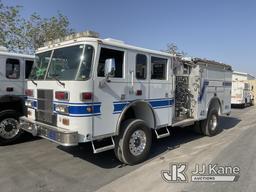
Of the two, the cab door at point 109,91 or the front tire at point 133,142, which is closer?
the cab door at point 109,91

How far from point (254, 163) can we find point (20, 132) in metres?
6.31

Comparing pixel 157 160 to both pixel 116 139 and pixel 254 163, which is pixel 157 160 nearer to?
pixel 116 139

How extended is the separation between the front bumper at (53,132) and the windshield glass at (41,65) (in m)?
1.07

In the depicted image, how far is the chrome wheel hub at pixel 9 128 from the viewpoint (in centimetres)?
701

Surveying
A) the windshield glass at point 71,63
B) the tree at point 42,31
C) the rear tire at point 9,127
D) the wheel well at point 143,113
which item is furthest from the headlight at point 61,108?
the tree at point 42,31

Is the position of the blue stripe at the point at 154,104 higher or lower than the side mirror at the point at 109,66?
lower

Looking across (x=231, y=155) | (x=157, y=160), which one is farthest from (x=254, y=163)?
(x=157, y=160)

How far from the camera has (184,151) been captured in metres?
6.78

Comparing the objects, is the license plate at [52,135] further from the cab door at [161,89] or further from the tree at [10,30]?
the tree at [10,30]

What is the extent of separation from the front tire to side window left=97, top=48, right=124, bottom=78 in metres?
1.15

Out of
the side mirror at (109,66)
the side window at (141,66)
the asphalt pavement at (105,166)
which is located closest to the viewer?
the asphalt pavement at (105,166)

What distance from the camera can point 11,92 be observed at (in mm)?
7242

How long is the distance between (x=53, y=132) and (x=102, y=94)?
1.21 m

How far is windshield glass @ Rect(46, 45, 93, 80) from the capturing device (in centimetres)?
470
